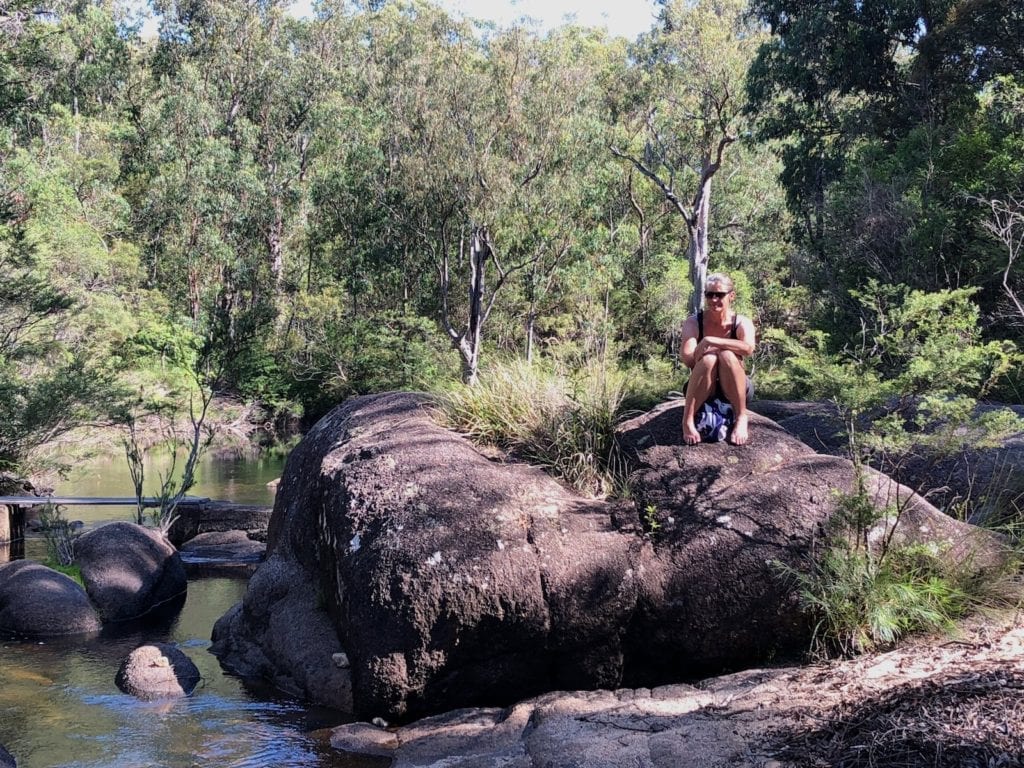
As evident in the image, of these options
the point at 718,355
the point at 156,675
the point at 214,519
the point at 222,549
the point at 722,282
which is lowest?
the point at 222,549

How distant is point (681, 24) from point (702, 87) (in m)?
2.00

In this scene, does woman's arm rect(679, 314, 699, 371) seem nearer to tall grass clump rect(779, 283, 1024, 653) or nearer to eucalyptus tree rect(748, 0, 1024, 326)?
tall grass clump rect(779, 283, 1024, 653)

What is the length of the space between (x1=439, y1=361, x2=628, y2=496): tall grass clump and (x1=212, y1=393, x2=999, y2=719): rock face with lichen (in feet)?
1.47

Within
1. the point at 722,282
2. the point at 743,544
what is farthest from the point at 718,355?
the point at 743,544

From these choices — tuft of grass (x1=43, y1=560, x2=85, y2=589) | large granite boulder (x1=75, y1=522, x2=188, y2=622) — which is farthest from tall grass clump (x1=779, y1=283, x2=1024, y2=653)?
tuft of grass (x1=43, y1=560, x2=85, y2=589)

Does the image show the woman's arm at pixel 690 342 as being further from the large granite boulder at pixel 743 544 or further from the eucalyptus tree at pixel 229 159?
the eucalyptus tree at pixel 229 159

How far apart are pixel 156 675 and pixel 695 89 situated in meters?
23.1

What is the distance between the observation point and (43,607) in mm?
9914

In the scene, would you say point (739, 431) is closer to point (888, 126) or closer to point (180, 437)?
point (888, 126)

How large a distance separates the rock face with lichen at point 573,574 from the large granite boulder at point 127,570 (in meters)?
4.61

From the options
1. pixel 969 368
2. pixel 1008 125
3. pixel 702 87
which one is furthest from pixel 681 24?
pixel 969 368

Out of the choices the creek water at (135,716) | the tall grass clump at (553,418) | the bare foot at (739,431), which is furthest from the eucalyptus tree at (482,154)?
the bare foot at (739,431)

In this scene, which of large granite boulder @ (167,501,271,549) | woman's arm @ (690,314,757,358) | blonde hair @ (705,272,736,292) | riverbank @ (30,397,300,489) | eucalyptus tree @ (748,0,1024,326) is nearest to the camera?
blonde hair @ (705,272,736,292)

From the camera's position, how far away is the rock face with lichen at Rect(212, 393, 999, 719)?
21.7 ft
